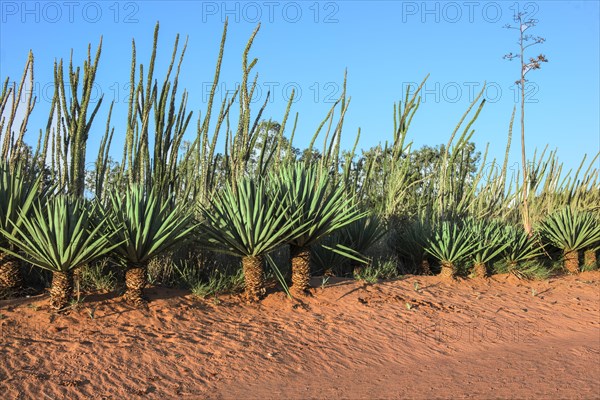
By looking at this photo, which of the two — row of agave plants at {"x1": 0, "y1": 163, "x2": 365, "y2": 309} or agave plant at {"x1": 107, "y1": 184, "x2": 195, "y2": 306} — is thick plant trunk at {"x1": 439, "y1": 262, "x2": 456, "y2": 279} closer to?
row of agave plants at {"x1": 0, "y1": 163, "x2": 365, "y2": 309}

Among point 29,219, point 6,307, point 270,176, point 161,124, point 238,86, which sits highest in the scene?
point 238,86

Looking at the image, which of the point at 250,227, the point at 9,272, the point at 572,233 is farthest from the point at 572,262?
the point at 9,272

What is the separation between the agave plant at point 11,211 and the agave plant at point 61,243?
246mm

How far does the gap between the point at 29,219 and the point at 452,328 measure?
551cm

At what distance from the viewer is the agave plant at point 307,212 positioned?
8141 millimetres

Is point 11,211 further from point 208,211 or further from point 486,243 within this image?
point 486,243

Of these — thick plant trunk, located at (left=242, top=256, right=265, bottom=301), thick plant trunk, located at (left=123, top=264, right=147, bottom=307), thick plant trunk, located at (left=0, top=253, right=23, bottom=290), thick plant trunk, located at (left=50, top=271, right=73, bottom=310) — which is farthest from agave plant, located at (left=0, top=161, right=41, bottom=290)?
thick plant trunk, located at (left=242, top=256, right=265, bottom=301)

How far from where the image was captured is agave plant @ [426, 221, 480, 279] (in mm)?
10609

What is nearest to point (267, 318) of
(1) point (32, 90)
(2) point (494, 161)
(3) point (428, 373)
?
(3) point (428, 373)

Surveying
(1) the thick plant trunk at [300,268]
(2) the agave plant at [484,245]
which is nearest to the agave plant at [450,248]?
(2) the agave plant at [484,245]

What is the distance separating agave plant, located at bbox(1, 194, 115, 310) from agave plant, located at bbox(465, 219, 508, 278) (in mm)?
6749

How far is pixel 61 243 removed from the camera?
21.4 feet

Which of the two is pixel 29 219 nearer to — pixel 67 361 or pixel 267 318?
pixel 67 361

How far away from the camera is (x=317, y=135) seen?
11398mm
